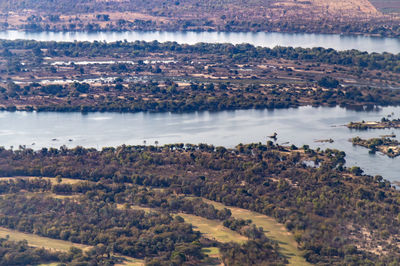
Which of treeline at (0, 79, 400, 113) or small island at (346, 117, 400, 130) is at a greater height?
treeline at (0, 79, 400, 113)

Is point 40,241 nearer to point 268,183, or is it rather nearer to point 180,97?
point 268,183

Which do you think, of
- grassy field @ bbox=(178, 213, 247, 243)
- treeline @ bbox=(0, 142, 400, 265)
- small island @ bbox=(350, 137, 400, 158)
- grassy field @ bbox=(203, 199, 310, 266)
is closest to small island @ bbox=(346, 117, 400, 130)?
small island @ bbox=(350, 137, 400, 158)

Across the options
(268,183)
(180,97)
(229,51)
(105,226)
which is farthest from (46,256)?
(229,51)

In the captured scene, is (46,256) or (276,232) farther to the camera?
(276,232)

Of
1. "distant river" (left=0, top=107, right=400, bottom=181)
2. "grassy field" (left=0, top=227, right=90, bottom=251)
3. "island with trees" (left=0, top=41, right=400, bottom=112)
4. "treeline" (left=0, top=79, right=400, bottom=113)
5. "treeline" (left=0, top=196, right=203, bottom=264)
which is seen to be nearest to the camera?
"treeline" (left=0, top=196, right=203, bottom=264)

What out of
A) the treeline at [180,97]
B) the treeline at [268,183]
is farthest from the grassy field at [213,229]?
the treeline at [180,97]

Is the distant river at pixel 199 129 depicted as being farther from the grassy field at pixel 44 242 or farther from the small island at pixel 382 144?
the grassy field at pixel 44 242

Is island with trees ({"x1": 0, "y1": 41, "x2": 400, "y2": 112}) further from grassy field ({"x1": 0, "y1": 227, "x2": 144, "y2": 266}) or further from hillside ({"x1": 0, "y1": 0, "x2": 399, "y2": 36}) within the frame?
grassy field ({"x1": 0, "y1": 227, "x2": 144, "y2": 266})

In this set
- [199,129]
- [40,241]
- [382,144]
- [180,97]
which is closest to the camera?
[40,241]
